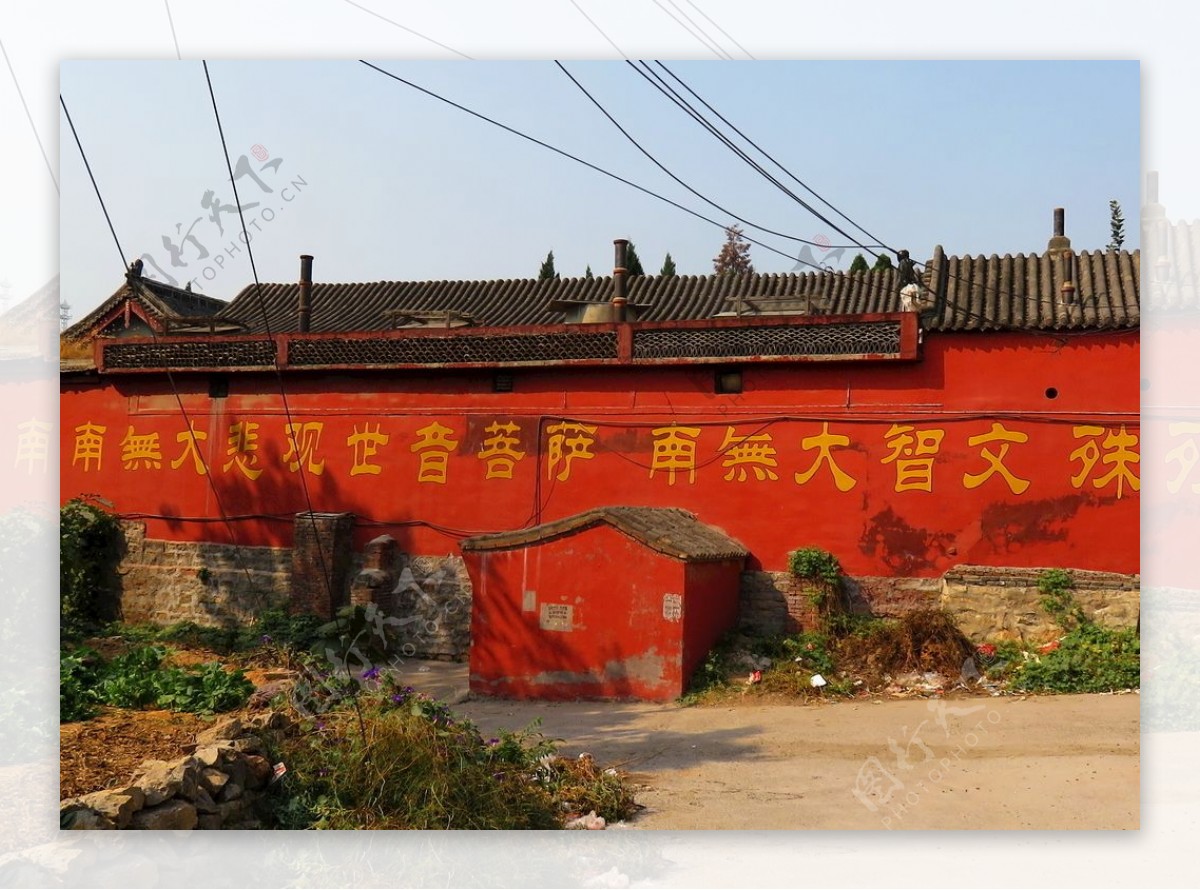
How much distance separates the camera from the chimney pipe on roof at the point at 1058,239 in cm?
1174

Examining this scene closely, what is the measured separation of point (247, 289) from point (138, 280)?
1944 millimetres

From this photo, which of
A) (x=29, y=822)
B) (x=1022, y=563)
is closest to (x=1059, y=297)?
(x=1022, y=563)

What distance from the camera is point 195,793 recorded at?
569cm

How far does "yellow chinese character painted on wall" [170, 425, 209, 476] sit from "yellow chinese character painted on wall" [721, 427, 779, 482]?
5.48 m

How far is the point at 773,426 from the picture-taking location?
1072cm

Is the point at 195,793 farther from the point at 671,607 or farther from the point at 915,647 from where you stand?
the point at 915,647

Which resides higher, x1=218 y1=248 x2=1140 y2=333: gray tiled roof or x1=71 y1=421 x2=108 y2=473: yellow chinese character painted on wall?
x1=218 y1=248 x2=1140 y2=333: gray tiled roof

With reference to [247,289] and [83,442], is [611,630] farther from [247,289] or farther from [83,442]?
[247,289]

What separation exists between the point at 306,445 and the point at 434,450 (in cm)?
140

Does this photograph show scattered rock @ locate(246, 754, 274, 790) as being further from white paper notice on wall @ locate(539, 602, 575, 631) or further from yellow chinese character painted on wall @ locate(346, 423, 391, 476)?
yellow chinese character painted on wall @ locate(346, 423, 391, 476)

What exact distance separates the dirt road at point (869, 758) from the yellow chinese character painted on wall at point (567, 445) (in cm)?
254

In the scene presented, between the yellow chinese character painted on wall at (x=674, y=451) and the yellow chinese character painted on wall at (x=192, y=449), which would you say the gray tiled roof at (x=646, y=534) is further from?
the yellow chinese character painted on wall at (x=192, y=449)

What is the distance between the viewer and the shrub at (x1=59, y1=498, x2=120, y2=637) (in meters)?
12.0

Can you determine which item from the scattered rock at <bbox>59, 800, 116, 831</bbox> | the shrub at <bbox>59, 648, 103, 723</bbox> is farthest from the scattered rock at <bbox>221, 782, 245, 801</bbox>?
the shrub at <bbox>59, 648, 103, 723</bbox>
